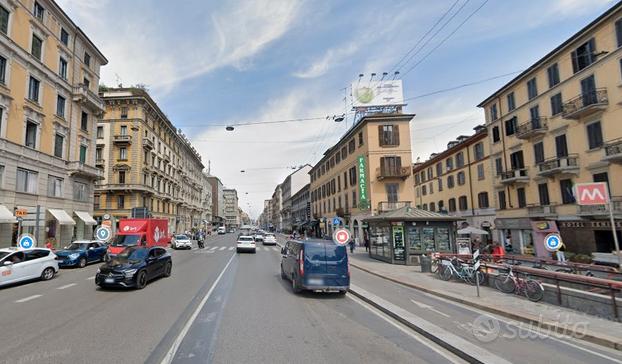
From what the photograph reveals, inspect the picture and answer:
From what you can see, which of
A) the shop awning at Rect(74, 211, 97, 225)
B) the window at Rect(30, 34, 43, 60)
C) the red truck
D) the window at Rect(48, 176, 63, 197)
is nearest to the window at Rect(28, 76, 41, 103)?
the window at Rect(30, 34, 43, 60)

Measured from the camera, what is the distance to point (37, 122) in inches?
1030

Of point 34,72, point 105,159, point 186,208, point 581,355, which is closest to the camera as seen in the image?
point 581,355

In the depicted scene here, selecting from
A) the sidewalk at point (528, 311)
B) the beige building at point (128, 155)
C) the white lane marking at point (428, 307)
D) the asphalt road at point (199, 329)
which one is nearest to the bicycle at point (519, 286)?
the sidewalk at point (528, 311)

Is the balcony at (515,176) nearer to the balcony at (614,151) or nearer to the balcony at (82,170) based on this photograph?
the balcony at (614,151)

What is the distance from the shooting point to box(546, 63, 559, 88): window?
1113 inches

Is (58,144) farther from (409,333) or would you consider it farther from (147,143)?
(409,333)

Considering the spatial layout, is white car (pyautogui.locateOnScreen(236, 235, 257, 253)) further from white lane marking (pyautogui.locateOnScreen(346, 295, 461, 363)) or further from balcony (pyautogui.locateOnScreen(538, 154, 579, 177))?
balcony (pyautogui.locateOnScreen(538, 154, 579, 177))

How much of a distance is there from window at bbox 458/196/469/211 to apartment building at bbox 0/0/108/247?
1628 inches

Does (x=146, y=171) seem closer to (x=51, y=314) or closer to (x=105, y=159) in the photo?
(x=105, y=159)

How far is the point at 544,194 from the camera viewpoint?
29.9 m

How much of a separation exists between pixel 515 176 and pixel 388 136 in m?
12.7

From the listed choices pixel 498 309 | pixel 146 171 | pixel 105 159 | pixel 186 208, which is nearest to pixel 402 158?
pixel 498 309

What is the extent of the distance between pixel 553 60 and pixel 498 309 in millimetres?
27955

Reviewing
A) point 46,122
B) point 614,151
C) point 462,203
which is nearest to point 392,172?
point 462,203
